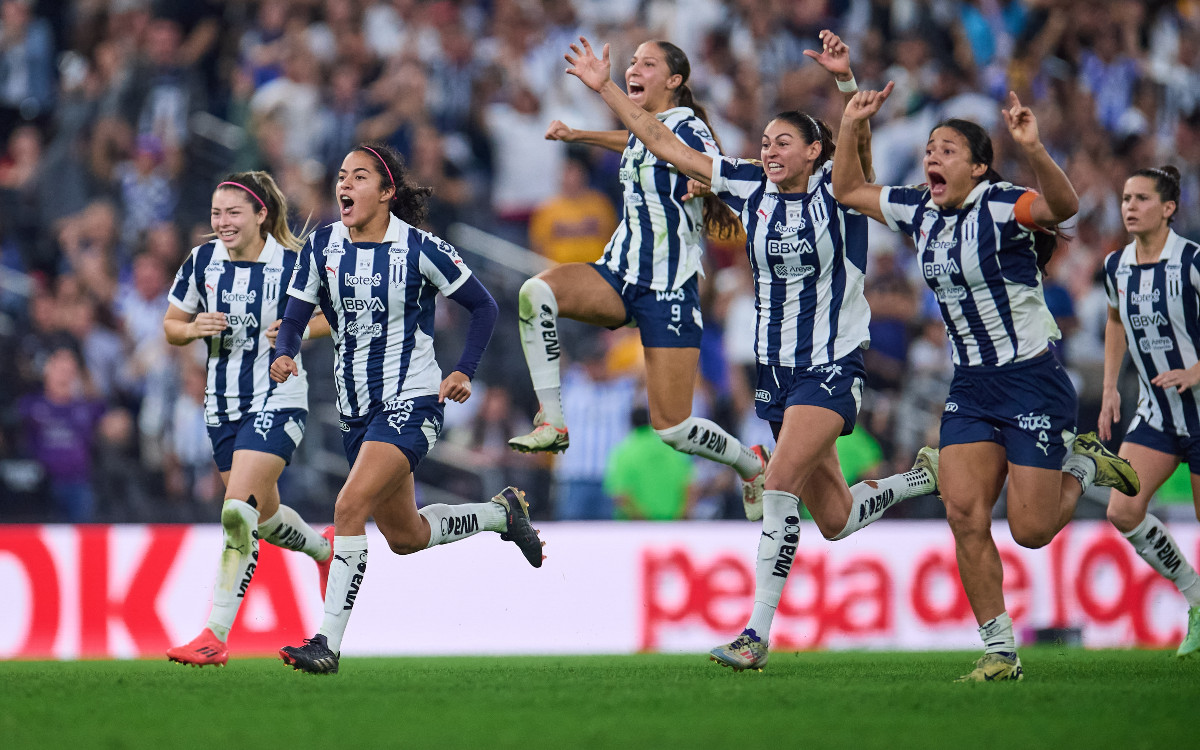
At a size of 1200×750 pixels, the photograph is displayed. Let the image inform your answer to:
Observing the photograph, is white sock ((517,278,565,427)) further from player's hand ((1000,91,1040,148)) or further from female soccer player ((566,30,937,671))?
player's hand ((1000,91,1040,148))

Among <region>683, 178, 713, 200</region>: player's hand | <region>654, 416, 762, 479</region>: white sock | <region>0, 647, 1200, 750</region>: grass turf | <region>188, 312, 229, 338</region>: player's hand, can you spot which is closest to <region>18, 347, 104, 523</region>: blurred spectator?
<region>0, 647, 1200, 750</region>: grass turf

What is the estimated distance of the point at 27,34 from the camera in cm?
1486

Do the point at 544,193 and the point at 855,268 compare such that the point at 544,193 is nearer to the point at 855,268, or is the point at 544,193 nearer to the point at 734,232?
the point at 734,232

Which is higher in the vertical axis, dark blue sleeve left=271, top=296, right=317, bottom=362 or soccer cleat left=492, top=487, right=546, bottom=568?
dark blue sleeve left=271, top=296, right=317, bottom=362

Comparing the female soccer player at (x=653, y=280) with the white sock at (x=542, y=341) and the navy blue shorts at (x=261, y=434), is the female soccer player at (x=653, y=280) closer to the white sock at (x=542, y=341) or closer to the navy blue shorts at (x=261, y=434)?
the white sock at (x=542, y=341)

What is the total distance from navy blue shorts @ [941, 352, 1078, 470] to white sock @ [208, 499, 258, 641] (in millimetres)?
3576

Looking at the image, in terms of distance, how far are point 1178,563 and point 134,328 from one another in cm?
930

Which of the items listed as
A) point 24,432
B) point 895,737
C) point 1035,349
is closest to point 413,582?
point 24,432

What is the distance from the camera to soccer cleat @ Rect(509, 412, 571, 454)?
733 centimetres

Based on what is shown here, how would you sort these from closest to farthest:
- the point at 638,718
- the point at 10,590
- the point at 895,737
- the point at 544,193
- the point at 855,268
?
the point at 895,737
the point at 638,718
the point at 855,268
the point at 10,590
the point at 544,193

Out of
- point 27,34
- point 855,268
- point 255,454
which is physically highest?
point 27,34

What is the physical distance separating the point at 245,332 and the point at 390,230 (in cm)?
119

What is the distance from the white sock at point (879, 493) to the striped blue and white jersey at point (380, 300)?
2.43m

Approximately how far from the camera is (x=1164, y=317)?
27.2 ft
